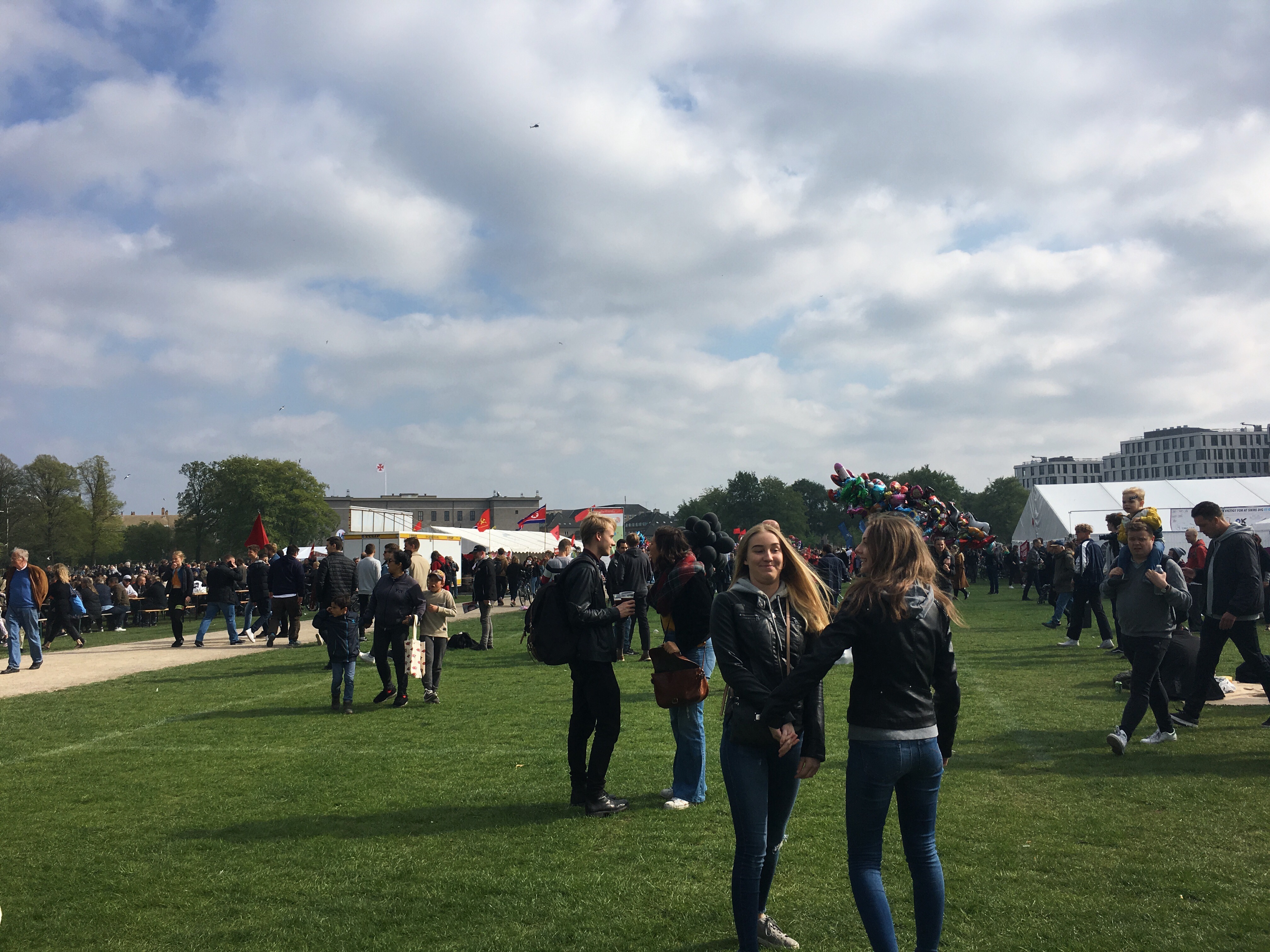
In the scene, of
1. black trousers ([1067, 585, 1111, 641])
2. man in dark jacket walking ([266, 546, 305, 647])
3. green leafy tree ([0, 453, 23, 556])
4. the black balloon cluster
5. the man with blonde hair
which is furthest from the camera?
green leafy tree ([0, 453, 23, 556])

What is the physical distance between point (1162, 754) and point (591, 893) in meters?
4.91

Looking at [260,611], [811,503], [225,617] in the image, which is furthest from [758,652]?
[811,503]

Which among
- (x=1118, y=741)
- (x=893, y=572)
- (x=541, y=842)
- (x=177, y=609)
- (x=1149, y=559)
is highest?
(x=893, y=572)

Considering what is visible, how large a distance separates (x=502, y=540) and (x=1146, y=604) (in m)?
39.5

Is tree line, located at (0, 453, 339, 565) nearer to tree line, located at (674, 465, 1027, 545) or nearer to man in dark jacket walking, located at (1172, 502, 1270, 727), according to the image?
tree line, located at (674, 465, 1027, 545)

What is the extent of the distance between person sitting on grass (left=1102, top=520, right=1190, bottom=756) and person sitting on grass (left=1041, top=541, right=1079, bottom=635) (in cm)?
915

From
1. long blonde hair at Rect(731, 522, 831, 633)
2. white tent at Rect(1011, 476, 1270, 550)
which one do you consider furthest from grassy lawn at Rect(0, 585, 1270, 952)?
white tent at Rect(1011, 476, 1270, 550)

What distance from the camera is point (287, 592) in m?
17.1

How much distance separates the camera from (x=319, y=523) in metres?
94.1

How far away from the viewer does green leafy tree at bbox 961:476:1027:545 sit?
120125 mm

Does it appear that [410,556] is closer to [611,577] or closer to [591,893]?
[611,577]

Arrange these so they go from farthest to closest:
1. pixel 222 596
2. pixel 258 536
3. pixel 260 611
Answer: pixel 258 536 < pixel 260 611 < pixel 222 596

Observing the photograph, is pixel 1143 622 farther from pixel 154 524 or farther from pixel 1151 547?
pixel 154 524

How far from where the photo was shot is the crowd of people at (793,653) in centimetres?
328
